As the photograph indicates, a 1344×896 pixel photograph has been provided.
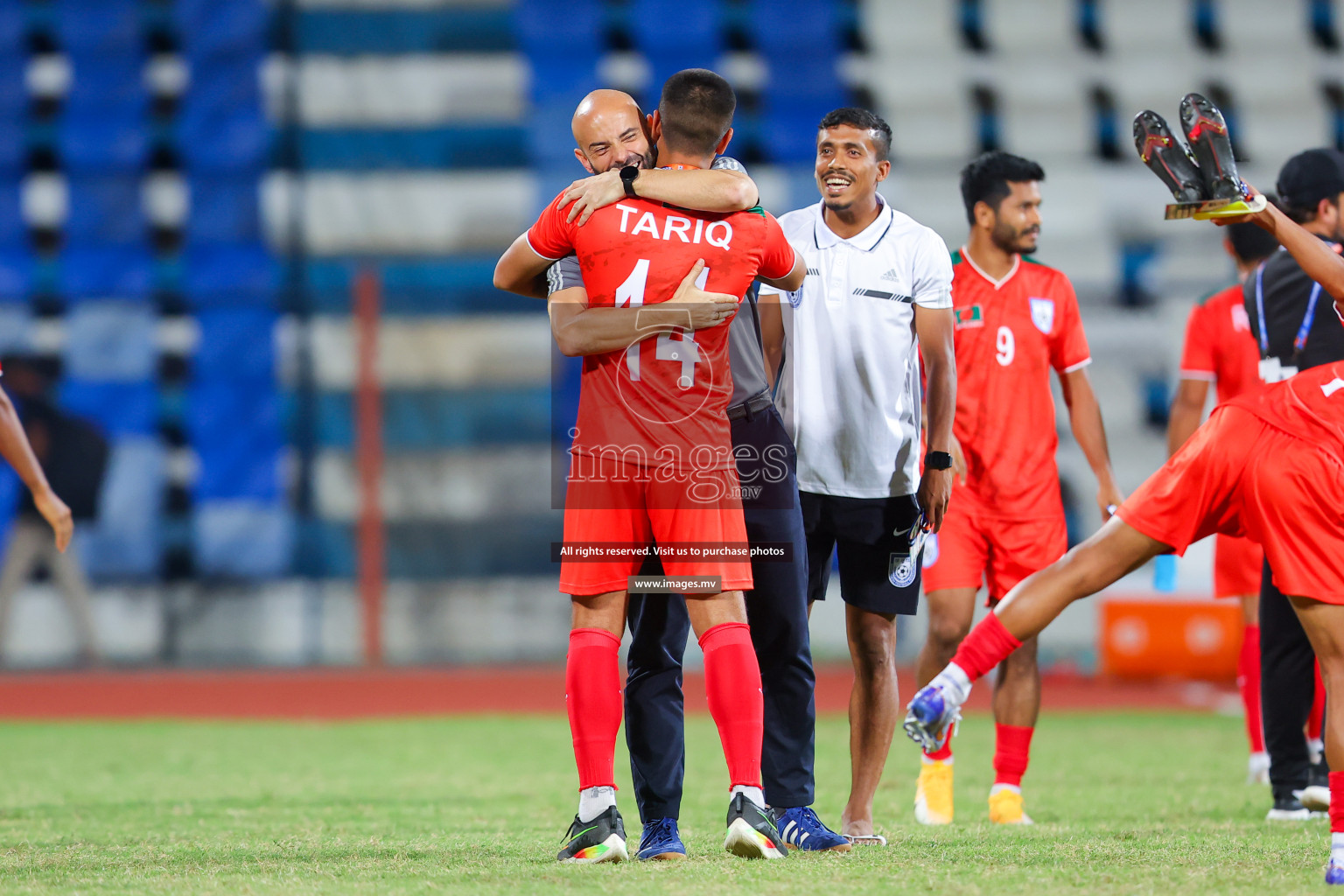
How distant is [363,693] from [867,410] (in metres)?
6.60

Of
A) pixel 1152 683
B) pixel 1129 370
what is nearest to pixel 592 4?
pixel 1129 370

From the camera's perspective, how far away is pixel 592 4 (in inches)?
550

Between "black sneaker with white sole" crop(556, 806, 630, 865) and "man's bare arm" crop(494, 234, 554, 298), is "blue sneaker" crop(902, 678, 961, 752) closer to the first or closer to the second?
"black sneaker with white sole" crop(556, 806, 630, 865)

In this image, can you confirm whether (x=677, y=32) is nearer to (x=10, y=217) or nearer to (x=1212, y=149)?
(x=10, y=217)

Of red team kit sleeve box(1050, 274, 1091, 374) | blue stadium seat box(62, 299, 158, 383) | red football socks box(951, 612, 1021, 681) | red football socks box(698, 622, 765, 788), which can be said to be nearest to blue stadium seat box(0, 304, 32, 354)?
blue stadium seat box(62, 299, 158, 383)

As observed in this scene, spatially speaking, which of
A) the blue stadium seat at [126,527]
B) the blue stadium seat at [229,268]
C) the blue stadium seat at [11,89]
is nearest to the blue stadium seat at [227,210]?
the blue stadium seat at [229,268]

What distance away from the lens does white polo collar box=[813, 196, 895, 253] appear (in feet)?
14.7

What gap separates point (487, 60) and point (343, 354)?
347cm

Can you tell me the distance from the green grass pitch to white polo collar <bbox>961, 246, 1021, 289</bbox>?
1802 millimetres

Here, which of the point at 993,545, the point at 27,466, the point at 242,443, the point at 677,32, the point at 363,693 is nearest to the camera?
the point at 27,466

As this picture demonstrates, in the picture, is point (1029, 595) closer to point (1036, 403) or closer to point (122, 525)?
point (1036, 403)

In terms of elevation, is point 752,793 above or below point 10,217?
below

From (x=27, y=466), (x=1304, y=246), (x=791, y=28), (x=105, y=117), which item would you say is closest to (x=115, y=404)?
(x=105, y=117)

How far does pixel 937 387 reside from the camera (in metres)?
4.40
